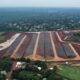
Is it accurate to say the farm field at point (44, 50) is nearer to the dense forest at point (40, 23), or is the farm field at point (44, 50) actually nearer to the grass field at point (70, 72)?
the grass field at point (70, 72)

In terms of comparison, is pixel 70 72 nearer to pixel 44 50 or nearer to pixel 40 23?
pixel 44 50

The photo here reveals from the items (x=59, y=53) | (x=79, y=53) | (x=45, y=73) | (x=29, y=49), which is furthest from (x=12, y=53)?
(x=45, y=73)

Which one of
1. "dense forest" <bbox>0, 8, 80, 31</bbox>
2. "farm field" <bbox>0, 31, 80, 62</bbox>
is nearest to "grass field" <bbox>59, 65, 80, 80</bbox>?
"farm field" <bbox>0, 31, 80, 62</bbox>

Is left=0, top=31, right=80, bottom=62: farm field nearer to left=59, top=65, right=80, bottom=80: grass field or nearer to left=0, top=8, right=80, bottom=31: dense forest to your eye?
left=59, top=65, right=80, bottom=80: grass field

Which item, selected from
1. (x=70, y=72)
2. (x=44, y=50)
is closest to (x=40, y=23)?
(x=44, y=50)

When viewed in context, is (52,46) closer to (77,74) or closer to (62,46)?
(62,46)

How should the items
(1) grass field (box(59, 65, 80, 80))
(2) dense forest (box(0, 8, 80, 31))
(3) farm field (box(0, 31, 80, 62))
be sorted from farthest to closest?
(2) dense forest (box(0, 8, 80, 31)), (3) farm field (box(0, 31, 80, 62)), (1) grass field (box(59, 65, 80, 80))

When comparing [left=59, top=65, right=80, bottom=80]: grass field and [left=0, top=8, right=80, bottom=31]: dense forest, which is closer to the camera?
[left=59, top=65, right=80, bottom=80]: grass field

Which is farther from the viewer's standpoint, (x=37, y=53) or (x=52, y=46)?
(x=52, y=46)

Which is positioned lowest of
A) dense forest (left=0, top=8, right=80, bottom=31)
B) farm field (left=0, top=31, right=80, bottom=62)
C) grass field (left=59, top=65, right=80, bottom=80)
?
dense forest (left=0, top=8, right=80, bottom=31)
